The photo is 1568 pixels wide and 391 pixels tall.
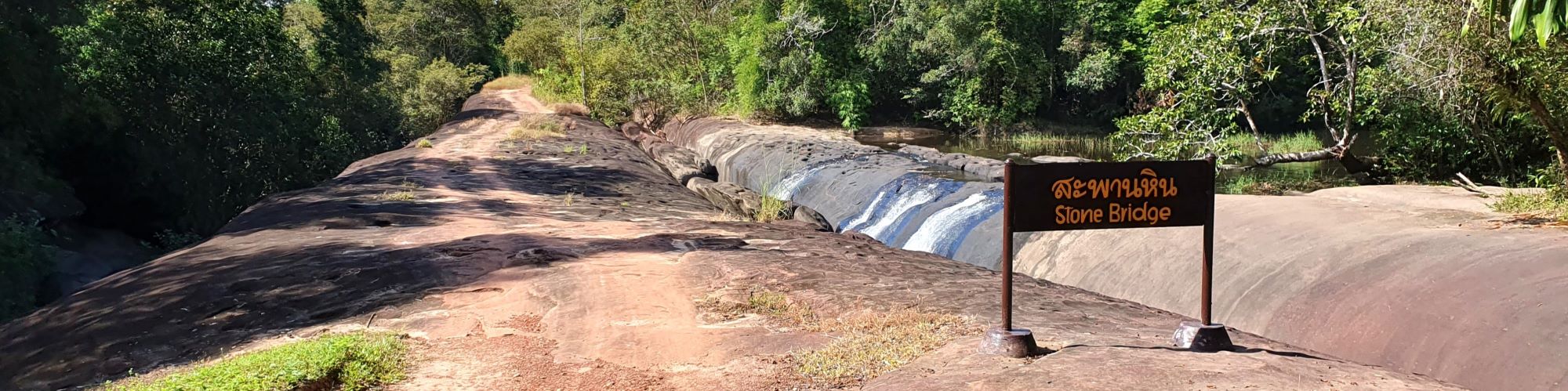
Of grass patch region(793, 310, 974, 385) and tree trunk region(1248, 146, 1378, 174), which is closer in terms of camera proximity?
grass patch region(793, 310, 974, 385)

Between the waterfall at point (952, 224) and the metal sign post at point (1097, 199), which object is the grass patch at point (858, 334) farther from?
the waterfall at point (952, 224)

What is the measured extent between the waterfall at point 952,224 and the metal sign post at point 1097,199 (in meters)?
7.00

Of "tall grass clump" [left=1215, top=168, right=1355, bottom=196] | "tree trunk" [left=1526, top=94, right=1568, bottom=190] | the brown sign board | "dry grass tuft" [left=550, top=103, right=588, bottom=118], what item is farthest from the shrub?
"dry grass tuft" [left=550, top=103, right=588, bottom=118]

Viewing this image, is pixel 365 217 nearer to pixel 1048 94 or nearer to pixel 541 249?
pixel 541 249

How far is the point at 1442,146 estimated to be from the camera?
13039mm

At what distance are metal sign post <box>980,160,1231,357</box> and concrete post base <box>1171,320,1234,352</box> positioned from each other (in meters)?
0.50

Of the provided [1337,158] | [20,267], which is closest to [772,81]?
[1337,158]

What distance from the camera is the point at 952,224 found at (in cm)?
1285

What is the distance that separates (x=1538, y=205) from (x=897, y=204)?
328 inches

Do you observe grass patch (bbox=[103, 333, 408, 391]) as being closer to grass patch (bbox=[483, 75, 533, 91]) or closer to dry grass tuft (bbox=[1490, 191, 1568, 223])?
dry grass tuft (bbox=[1490, 191, 1568, 223])

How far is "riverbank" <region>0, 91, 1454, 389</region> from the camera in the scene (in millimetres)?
5082

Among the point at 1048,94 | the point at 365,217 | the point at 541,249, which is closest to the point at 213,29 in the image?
the point at 365,217

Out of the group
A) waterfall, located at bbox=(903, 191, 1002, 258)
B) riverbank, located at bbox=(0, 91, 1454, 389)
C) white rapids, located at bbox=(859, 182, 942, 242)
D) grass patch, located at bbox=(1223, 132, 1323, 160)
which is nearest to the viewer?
riverbank, located at bbox=(0, 91, 1454, 389)

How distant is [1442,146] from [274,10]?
72.4 feet
